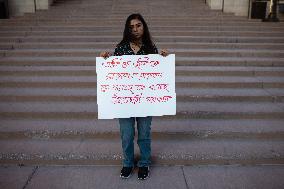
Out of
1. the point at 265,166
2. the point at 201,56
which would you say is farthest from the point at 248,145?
the point at 201,56

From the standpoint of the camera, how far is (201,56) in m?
6.85

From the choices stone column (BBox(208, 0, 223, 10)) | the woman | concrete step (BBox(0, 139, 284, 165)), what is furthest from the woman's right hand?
stone column (BBox(208, 0, 223, 10))

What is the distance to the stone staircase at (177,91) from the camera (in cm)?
396

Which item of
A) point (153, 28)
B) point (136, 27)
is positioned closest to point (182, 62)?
point (153, 28)

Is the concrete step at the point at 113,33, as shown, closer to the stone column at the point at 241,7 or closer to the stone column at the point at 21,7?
the stone column at the point at 21,7

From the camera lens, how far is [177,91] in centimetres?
538

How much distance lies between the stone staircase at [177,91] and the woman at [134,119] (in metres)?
0.36

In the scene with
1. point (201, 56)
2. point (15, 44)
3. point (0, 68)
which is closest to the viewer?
point (0, 68)

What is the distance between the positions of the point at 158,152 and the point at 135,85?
1.06m

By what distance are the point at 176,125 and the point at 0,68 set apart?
3.83m

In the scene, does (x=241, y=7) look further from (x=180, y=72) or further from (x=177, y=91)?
(x=177, y=91)

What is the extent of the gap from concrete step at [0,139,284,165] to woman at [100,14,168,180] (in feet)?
1.14

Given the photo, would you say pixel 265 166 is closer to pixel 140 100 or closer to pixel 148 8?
pixel 140 100

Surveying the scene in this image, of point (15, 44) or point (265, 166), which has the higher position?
point (15, 44)
